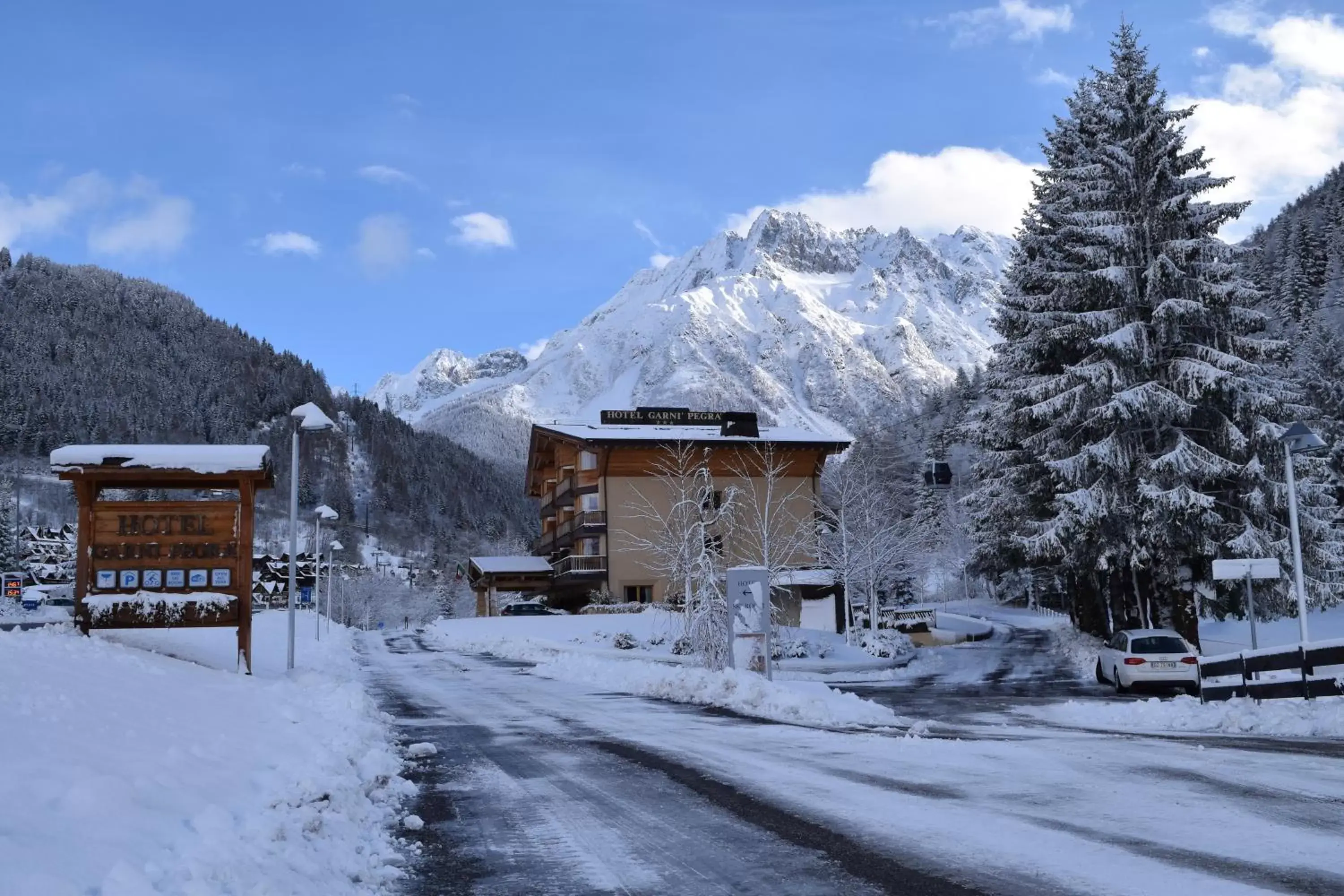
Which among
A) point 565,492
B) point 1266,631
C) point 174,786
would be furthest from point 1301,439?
point 565,492

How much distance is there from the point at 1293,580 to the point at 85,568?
27.7 meters

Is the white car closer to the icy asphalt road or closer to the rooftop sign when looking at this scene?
the icy asphalt road

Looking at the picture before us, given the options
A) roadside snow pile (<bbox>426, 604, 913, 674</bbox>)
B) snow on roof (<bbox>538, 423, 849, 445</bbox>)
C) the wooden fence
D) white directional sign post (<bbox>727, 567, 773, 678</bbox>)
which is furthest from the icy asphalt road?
snow on roof (<bbox>538, 423, 849, 445</bbox>)

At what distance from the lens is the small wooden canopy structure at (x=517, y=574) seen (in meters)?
69.2

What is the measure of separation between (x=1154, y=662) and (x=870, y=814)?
651 inches

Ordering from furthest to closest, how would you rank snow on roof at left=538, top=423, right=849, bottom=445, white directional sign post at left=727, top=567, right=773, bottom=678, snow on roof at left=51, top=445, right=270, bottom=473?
1. snow on roof at left=538, top=423, right=849, bottom=445
2. white directional sign post at left=727, top=567, right=773, bottom=678
3. snow on roof at left=51, top=445, right=270, bottom=473

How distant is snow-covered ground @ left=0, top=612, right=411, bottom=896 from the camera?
5234mm

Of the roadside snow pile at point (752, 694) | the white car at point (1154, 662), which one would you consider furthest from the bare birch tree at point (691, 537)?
the white car at point (1154, 662)

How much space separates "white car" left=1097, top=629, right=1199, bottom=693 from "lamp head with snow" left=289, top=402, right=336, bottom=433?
57.1 ft

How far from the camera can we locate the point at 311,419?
21.7 m

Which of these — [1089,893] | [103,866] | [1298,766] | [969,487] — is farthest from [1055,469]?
[969,487]

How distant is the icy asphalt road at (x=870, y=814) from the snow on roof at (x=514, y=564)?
55216mm

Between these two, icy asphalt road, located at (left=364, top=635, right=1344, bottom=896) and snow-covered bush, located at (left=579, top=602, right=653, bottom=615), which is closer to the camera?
icy asphalt road, located at (left=364, top=635, right=1344, bottom=896)

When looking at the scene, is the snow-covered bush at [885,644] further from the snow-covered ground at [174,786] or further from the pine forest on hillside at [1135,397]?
the snow-covered ground at [174,786]
